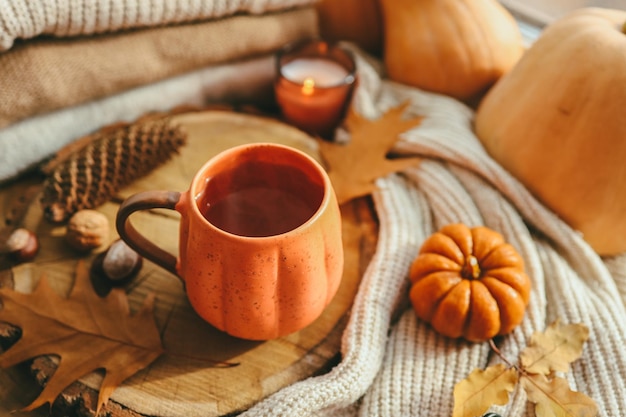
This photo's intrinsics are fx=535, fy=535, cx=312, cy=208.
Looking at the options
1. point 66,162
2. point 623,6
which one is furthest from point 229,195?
point 623,6

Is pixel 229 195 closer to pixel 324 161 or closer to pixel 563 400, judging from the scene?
pixel 324 161

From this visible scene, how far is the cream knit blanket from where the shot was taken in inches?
24.9

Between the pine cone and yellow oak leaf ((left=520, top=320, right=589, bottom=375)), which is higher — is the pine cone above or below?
above

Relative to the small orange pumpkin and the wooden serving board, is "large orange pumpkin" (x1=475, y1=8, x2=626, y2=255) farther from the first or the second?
the wooden serving board

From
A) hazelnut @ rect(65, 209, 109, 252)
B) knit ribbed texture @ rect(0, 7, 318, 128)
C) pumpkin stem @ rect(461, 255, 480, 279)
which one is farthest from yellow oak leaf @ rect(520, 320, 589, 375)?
knit ribbed texture @ rect(0, 7, 318, 128)

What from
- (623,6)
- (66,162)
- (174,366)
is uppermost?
(623,6)

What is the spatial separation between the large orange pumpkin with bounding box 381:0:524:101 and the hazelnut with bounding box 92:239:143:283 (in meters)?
0.61

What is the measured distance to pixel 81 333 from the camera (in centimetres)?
65

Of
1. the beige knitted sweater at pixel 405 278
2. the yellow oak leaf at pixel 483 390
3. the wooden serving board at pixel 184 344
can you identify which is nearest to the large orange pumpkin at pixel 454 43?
the beige knitted sweater at pixel 405 278

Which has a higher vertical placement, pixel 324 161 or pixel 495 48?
pixel 495 48

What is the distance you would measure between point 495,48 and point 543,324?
51 centimetres

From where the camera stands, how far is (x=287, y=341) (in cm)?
67

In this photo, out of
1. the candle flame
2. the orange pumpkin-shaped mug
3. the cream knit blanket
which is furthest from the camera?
the candle flame

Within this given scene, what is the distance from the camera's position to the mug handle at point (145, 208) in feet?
1.81
